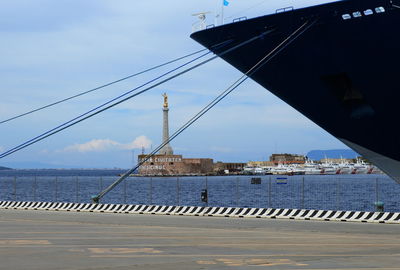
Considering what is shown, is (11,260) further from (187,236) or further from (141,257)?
(187,236)

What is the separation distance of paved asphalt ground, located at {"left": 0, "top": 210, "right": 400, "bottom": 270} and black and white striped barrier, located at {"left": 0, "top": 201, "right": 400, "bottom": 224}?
243 cm

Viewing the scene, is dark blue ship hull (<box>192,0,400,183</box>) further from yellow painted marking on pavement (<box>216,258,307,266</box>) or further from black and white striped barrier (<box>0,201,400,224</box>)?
yellow painted marking on pavement (<box>216,258,307,266</box>)

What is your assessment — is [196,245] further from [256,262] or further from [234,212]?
[234,212]

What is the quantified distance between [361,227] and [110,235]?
967 cm

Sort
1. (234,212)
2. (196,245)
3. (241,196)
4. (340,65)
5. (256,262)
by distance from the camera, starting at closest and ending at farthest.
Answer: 1. (256,262)
2. (196,245)
3. (340,65)
4. (234,212)
5. (241,196)

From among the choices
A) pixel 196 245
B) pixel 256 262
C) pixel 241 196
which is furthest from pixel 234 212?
pixel 241 196

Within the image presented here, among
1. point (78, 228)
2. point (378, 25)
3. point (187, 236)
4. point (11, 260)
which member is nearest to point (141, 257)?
point (11, 260)

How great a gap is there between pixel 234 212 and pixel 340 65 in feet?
38.6

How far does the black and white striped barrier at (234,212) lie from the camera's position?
29934 mm

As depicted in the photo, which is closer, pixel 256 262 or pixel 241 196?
pixel 256 262

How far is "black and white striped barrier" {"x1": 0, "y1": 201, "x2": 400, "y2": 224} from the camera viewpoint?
29.9 meters

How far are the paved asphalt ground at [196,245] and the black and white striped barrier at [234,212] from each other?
2.43 meters

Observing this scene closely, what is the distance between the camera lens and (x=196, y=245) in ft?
59.6

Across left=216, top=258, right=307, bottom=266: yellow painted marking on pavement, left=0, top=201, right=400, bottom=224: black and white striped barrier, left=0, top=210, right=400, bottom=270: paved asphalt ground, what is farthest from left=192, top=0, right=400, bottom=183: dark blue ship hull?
left=216, top=258, right=307, bottom=266: yellow painted marking on pavement
